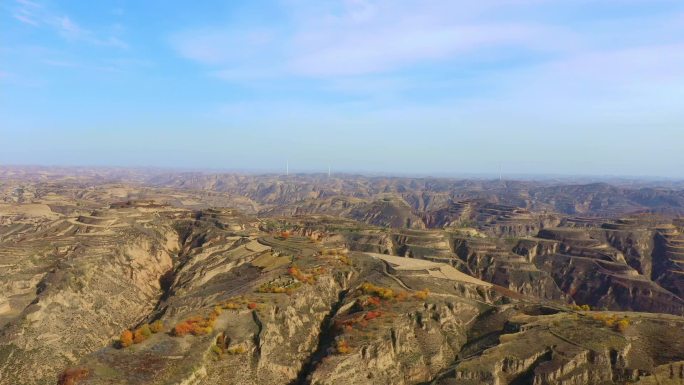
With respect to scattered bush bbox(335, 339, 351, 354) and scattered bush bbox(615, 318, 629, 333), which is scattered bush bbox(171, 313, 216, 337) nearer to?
scattered bush bbox(335, 339, 351, 354)

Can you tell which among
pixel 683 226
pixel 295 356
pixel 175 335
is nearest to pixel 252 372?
pixel 295 356

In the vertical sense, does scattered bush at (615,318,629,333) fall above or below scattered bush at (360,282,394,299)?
above

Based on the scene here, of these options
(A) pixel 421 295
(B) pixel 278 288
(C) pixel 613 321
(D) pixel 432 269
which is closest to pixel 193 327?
(B) pixel 278 288

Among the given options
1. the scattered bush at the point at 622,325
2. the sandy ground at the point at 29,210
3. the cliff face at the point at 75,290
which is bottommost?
the cliff face at the point at 75,290

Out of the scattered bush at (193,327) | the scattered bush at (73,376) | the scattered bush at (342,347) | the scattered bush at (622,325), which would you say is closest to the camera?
the scattered bush at (73,376)

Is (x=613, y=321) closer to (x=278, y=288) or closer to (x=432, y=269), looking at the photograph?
(x=432, y=269)

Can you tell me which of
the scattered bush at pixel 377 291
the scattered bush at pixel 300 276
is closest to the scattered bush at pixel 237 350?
the scattered bush at pixel 300 276

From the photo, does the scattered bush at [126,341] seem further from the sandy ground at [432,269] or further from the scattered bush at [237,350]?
the sandy ground at [432,269]

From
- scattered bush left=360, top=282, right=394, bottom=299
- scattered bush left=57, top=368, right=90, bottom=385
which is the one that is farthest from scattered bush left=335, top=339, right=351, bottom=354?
scattered bush left=57, top=368, right=90, bottom=385
